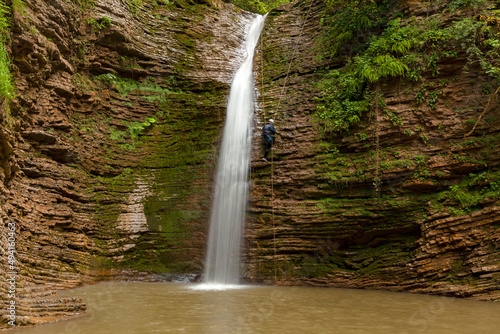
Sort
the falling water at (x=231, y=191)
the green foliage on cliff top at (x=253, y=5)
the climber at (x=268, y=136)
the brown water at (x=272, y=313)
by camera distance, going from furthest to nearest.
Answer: the green foliage on cliff top at (x=253, y=5), the climber at (x=268, y=136), the falling water at (x=231, y=191), the brown water at (x=272, y=313)

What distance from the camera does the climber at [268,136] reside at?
11242 mm

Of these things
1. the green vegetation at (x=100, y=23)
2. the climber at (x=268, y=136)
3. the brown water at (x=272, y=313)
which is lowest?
the brown water at (x=272, y=313)

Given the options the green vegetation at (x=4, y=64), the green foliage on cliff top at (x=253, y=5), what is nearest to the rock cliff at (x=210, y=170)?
the green vegetation at (x=4, y=64)

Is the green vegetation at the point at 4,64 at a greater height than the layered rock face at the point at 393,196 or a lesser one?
greater

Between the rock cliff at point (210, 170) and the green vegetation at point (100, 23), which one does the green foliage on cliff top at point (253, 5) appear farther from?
the green vegetation at point (100, 23)

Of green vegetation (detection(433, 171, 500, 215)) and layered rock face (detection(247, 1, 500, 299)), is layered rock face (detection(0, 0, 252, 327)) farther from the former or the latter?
green vegetation (detection(433, 171, 500, 215))

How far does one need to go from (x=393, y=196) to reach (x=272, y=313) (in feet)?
16.5

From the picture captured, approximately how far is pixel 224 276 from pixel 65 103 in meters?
7.04

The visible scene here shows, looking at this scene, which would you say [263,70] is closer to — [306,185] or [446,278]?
[306,185]

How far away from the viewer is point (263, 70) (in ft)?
45.4

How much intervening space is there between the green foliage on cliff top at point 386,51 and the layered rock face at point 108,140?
401 centimetres

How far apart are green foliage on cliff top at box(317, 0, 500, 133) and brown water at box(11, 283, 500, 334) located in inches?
200

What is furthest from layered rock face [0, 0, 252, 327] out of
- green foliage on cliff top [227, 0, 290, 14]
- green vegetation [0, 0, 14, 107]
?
green foliage on cliff top [227, 0, 290, 14]

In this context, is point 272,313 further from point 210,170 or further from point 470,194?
point 210,170
